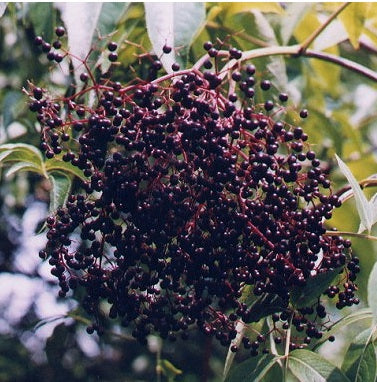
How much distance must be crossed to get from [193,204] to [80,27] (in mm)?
740

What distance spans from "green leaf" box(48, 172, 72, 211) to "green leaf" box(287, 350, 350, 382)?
80 cm

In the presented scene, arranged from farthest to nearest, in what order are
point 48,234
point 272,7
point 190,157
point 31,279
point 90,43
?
point 31,279 → point 272,7 → point 90,43 → point 48,234 → point 190,157

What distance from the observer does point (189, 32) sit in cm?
222

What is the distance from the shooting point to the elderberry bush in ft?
6.00

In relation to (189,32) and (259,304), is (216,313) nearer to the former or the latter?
(259,304)

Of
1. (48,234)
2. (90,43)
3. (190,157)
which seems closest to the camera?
(190,157)

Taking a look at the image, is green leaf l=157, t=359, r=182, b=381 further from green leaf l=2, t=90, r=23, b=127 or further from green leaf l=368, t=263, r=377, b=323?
green leaf l=368, t=263, r=377, b=323

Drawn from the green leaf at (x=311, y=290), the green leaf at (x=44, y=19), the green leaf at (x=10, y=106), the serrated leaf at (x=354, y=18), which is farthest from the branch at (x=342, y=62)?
the green leaf at (x=10, y=106)

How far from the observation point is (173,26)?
221cm

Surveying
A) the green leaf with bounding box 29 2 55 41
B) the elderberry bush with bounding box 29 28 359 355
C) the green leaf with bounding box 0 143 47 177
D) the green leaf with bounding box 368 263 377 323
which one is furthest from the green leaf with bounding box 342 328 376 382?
the green leaf with bounding box 29 2 55 41

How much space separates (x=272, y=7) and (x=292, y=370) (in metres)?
1.49

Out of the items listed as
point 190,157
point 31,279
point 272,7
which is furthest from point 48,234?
point 31,279

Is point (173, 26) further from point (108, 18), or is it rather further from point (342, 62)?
point (342, 62)

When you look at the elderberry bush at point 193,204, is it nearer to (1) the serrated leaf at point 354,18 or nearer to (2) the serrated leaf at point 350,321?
(2) the serrated leaf at point 350,321
